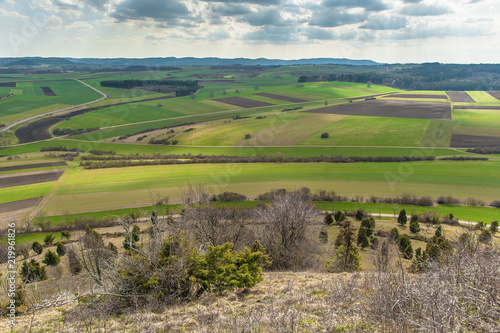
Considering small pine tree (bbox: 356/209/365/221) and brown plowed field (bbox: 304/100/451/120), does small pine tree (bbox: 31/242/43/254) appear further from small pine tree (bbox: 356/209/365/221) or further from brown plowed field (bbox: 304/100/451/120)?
brown plowed field (bbox: 304/100/451/120)

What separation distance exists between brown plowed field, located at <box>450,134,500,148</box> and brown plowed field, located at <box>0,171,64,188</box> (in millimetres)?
91183

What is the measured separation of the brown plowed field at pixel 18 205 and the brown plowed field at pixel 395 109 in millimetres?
98006

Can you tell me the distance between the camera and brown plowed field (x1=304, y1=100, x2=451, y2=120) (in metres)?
107

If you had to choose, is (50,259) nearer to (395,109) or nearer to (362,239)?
(362,239)

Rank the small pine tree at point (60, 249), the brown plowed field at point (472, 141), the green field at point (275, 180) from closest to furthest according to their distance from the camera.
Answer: the small pine tree at point (60, 249) → the green field at point (275, 180) → the brown plowed field at point (472, 141)

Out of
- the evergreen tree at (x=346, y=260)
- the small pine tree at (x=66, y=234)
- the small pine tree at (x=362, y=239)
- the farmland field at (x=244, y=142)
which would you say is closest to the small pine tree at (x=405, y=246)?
the small pine tree at (x=362, y=239)

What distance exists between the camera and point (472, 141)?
74812 millimetres

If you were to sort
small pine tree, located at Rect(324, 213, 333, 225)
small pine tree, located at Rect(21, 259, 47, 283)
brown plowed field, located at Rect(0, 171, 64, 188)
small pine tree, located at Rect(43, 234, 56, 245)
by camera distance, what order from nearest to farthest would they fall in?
small pine tree, located at Rect(21, 259, 47, 283) → small pine tree, located at Rect(43, 234, 56, 245) → small pine tree, located at Rect(324, 213, 333, 225) → brown plowed field, located at Rect(0, 171, 64, 188)

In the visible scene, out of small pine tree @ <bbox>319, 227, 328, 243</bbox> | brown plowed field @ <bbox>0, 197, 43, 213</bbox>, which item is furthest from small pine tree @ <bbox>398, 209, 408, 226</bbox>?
brown plowed field @ <bbox>0, 197, 43, 213</bbox>

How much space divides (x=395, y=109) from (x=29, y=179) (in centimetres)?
12209

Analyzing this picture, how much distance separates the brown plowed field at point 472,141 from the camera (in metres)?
72.0

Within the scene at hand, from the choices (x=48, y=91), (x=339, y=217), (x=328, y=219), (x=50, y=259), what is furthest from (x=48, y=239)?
(x=48, y=91)

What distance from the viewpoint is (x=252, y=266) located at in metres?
16.2

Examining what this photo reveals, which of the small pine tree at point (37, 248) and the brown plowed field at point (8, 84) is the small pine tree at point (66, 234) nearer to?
the small pine tree at point (37, 248)
